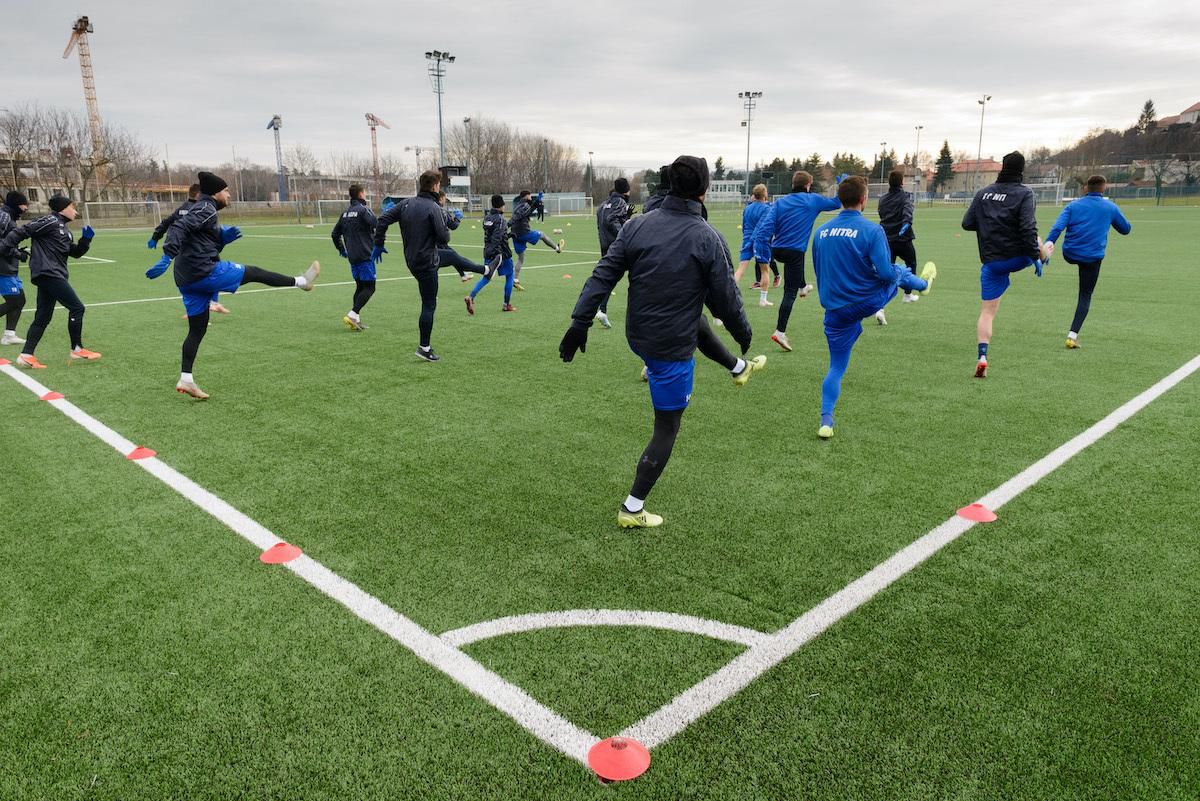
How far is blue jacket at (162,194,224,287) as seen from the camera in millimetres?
6637

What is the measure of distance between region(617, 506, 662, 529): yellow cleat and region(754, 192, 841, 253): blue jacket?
6.23 meters

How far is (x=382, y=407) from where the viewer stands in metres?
6.95

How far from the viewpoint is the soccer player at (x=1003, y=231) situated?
7.26m

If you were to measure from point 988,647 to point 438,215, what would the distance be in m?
7.29

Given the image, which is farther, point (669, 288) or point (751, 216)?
point (751, 216)

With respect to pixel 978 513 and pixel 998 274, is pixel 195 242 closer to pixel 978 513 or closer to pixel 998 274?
pixel 978 513

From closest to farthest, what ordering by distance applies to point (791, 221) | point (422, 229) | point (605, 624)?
point (605, 624), point (422, 229), point (791, 221)

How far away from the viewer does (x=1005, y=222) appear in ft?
24.2

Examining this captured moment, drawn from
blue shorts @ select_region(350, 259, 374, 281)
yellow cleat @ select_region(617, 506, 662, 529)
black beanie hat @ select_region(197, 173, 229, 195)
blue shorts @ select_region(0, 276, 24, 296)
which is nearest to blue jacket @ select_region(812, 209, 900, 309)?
yellow cleat @ select_region(617, 506, 662, 529)

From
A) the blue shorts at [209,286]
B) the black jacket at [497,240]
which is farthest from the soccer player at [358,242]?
the blue shorts at [209,286]

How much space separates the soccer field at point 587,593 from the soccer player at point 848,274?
2.31 feet

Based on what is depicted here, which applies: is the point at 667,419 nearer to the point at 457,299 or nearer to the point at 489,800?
the point at 489,800

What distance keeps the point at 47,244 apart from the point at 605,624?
8.29 meters

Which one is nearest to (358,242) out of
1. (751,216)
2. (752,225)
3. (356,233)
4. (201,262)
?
(356,233)
